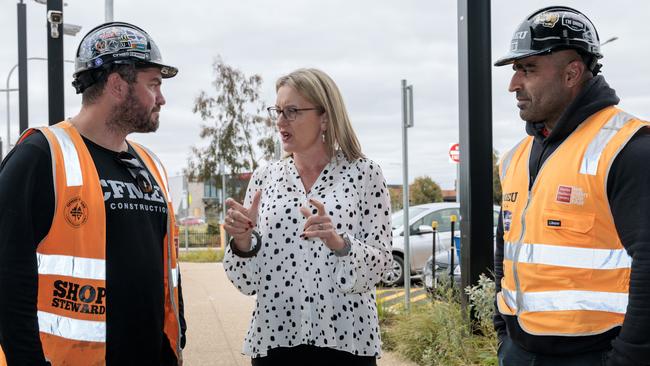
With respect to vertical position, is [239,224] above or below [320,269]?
above

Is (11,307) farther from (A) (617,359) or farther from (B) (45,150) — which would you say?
(A) (617,359)

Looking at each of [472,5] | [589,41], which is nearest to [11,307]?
[589,41]

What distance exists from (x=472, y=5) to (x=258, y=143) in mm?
21836

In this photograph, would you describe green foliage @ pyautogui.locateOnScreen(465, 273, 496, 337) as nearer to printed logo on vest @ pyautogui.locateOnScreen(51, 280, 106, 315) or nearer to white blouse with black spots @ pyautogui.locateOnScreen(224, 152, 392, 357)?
white blouse with black spots @ pyautogui.locateOnScreen(224, 152, 392, 357)

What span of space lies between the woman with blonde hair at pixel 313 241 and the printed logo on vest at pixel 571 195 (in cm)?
88

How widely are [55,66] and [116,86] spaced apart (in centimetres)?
359

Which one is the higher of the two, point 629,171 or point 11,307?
point 629,171

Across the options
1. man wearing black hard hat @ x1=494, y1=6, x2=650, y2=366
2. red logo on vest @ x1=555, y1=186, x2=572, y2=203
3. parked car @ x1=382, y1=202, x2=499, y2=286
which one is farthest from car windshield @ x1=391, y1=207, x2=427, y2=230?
red logo on vest @ x1=555, y1=186, x2=572, y2=203

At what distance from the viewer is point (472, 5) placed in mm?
5863

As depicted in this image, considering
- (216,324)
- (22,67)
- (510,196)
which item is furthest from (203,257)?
(510,196)

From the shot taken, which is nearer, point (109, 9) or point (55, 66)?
point (55, 66)

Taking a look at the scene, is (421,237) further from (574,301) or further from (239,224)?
(574,301)

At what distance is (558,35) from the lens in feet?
8.41

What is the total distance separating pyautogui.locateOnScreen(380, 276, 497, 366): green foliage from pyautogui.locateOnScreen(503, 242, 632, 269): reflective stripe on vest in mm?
2708
